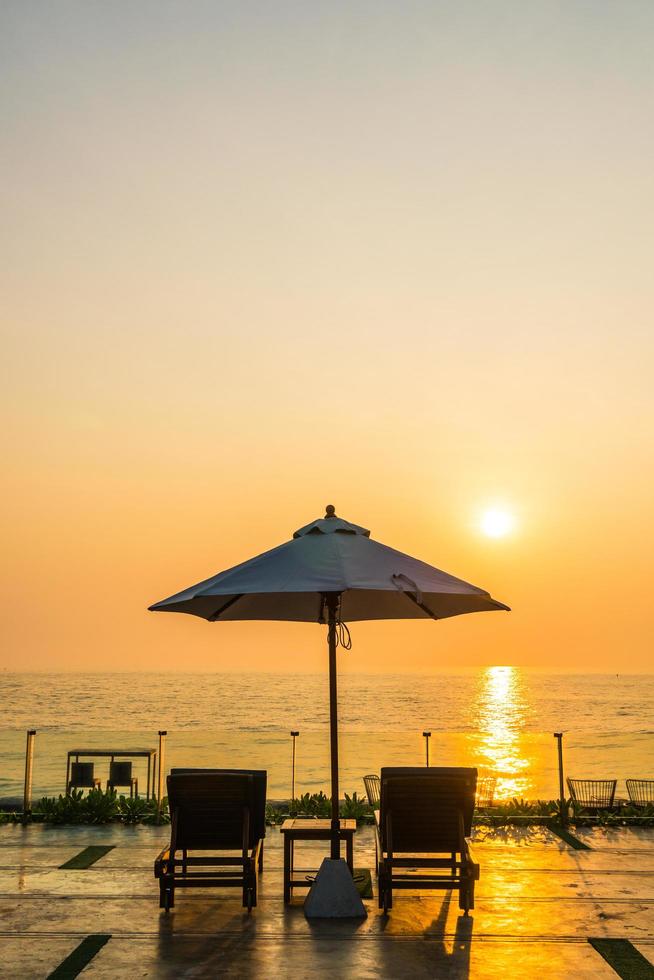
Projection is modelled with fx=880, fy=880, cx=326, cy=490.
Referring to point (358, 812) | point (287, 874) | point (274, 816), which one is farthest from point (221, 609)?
point (358, 812)

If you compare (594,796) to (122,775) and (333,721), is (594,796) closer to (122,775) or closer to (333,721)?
(122,775)

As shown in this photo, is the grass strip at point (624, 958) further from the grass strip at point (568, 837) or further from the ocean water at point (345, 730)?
the ocean water at point (345, 730)

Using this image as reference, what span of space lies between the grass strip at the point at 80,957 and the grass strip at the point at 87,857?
2255mm

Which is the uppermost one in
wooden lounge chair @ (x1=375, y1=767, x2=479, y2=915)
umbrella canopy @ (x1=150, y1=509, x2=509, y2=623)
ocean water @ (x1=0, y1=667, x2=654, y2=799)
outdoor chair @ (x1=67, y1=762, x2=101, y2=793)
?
umbrella canopy @ (x1=150, y1=509, x2=509, y2=623)

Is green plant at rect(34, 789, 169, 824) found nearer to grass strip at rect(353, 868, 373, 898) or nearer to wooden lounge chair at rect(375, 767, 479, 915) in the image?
grass strip at rect(353, 868, 373, 898)

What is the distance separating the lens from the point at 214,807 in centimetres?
675

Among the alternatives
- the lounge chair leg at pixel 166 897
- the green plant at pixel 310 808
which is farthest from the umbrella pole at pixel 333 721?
the green plant at pixel 310 808

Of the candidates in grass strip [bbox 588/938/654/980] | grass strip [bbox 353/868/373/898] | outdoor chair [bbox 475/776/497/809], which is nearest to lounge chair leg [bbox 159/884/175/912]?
grass strip [bbox 353/868/373/898]

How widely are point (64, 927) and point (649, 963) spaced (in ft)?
12.5

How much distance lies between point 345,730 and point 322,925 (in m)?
47.3

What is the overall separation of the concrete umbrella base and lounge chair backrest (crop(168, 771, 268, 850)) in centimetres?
64

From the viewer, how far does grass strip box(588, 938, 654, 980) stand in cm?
512

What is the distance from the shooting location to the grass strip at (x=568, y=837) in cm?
904

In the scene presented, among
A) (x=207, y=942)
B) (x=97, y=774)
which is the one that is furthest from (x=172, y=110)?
(x=97, y=774)
